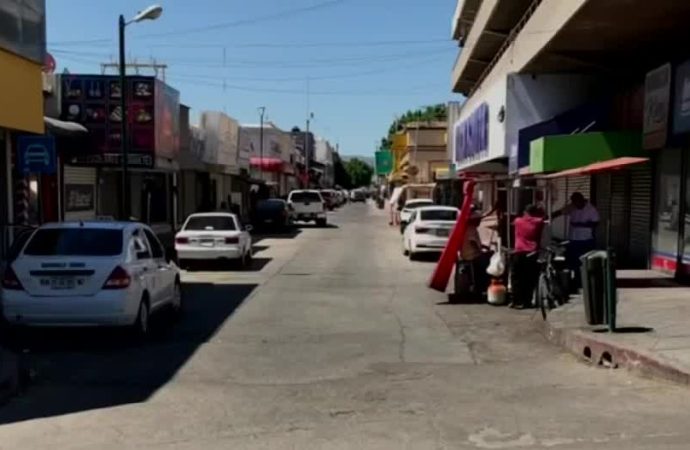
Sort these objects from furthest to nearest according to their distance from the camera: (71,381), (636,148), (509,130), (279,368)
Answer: (509,130) → (636,148) → (279,368) → (71,381)

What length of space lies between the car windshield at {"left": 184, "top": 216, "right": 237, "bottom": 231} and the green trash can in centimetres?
1433

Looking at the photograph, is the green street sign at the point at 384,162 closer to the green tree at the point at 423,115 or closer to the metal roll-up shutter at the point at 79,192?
the green tree at the point at 423,115

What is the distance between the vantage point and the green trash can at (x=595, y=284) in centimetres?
1143

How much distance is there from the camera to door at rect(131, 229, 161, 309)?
12.2 metres

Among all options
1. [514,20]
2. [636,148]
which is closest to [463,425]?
[636,148]

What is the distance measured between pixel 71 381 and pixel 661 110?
12.5 meters

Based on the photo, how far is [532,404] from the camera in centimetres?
822

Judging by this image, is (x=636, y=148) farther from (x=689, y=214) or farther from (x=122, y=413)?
(x=122, y=413)

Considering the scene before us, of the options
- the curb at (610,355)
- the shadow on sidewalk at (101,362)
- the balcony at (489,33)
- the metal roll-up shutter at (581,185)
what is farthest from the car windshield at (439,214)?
the curb at (610,355)

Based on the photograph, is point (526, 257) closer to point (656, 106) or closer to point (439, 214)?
point (656, 106)

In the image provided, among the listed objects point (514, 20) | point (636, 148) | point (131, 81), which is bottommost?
point (636, 148)

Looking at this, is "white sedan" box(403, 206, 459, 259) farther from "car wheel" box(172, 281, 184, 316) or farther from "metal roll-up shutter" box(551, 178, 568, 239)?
"car wheel" box(172, 281, 184, 316)

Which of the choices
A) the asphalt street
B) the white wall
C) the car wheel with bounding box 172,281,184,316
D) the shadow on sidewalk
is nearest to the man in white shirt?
the asphalt street

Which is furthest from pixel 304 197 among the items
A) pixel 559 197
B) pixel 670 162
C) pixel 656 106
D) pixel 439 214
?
pixel 656 106
